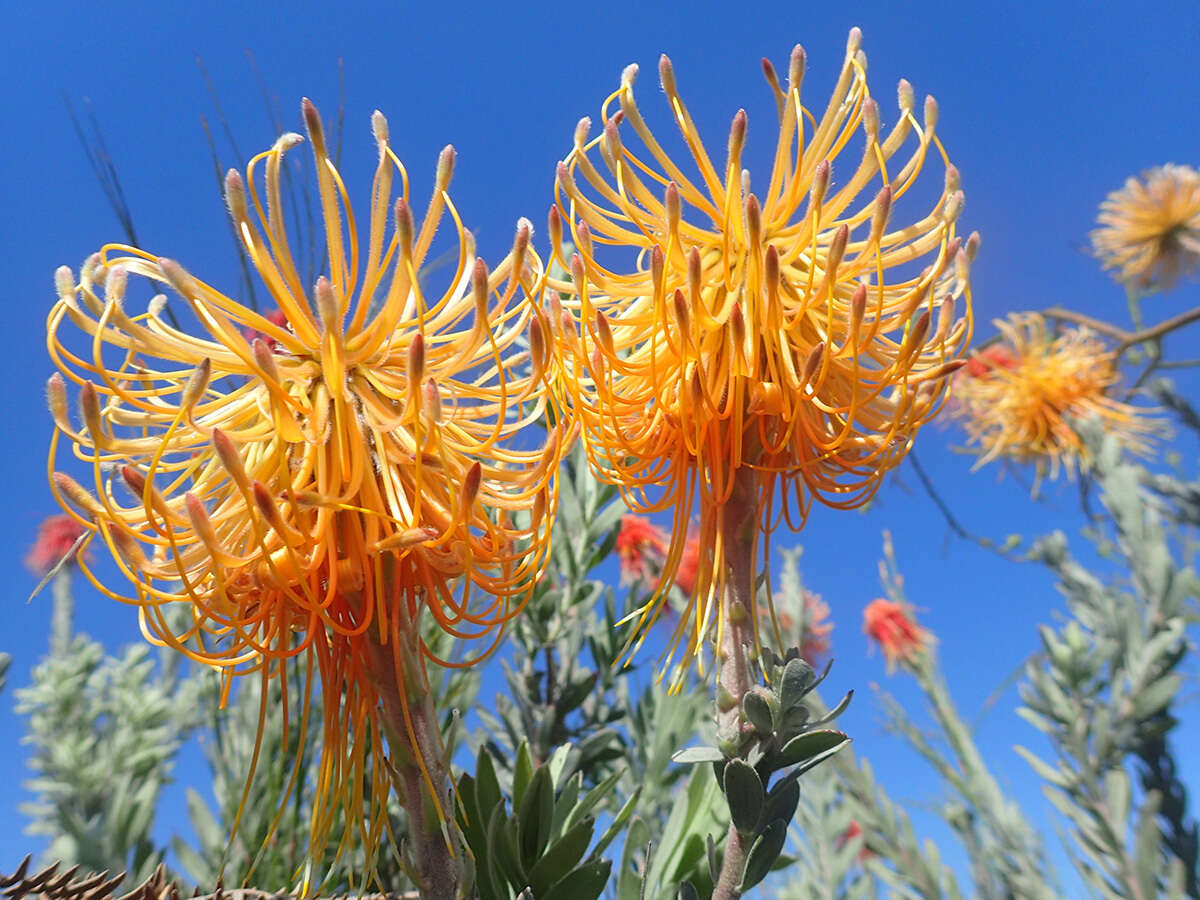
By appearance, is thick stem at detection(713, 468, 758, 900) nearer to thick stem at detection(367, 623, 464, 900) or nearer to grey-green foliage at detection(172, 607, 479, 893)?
thick stem at detection(367, 623, 464, 900)

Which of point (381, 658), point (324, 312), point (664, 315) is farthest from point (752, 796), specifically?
point (324, 312)

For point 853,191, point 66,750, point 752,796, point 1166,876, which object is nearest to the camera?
point 752,796

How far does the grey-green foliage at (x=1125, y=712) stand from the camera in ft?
6.32

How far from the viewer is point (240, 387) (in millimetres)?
1034

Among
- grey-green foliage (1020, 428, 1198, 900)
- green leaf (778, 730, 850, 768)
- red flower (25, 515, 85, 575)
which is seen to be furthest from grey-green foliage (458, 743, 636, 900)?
red flower (25, 515, 85, 575)

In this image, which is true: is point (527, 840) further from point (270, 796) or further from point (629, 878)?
point (270, 796)

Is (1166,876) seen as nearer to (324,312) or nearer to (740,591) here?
(740,591)

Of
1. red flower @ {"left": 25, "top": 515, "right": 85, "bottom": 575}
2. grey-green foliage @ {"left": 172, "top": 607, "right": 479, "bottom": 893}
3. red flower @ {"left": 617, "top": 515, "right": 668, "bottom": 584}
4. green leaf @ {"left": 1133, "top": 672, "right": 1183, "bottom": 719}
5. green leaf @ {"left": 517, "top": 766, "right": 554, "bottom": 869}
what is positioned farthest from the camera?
red flower @ {"left": 25, "top": 515, "right": 85, "bottom": 575}

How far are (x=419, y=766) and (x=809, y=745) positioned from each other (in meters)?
0.39

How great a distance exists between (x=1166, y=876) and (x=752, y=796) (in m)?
1.70

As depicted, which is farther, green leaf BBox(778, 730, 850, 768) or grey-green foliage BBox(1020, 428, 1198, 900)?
grey-green foliage BBox(1020, 428, 1198, 900)

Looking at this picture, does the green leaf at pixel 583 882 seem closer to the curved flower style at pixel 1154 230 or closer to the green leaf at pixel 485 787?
the green leaf at pixel 485 787

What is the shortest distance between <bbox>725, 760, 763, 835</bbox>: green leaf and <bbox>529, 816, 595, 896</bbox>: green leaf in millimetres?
159

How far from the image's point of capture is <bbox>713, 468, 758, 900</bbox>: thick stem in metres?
0.88
